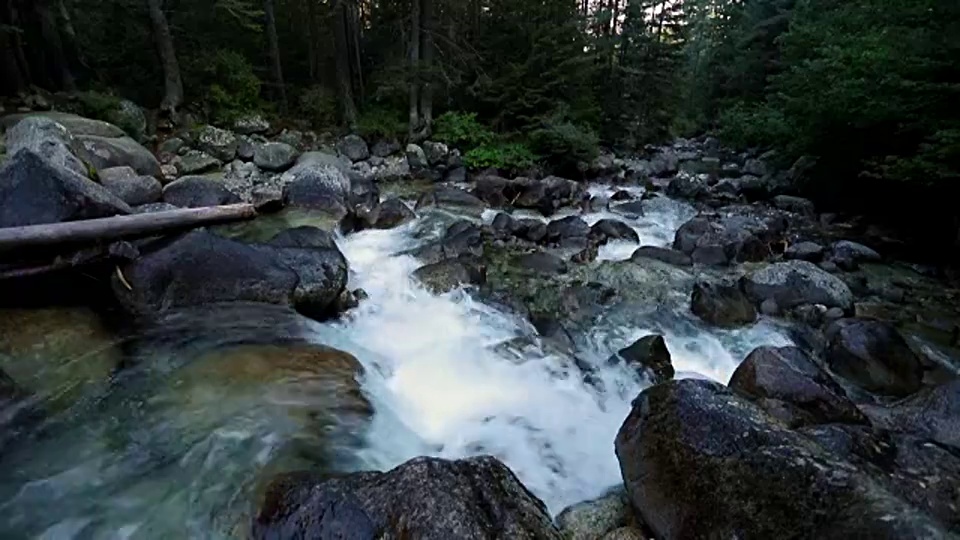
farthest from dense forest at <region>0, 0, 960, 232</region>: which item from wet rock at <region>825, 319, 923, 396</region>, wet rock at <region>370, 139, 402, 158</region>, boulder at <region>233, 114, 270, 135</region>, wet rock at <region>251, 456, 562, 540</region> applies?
wet rock at <region>251, 456, 562, 540</region>

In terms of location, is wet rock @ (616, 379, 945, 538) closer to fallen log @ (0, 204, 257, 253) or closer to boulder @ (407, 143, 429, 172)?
fallen log @ (0, 204, 257, 253)

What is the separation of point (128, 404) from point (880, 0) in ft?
38.7

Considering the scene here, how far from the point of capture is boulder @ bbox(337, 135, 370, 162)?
1617 cm

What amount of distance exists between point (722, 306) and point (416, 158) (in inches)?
433

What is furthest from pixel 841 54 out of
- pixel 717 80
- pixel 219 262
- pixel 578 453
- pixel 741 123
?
pixel 717 80

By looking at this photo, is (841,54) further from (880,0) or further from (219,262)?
(219,262)

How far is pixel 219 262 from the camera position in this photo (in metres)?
6.41

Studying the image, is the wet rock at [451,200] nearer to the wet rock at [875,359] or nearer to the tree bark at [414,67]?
the tree bark at [414,67]

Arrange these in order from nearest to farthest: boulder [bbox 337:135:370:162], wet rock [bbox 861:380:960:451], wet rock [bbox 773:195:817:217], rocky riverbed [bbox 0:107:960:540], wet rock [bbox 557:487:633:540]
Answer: rocky riverbed [bbox 0:107:960:540], wet rock [bbox 557:487:633:540], wet rock [bbox 861:380:960:451], wet rock [bbox 773:195:817:217], boulder [bbox 337:135:370:162]

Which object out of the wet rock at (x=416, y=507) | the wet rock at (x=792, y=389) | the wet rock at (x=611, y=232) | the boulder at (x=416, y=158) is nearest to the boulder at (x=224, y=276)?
the wet rock at (x=416, y=507)

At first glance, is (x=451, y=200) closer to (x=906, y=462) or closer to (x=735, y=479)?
(x=906, y=462)

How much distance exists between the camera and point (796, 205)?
13.7m

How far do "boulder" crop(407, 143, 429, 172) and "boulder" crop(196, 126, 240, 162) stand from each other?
15.1ft

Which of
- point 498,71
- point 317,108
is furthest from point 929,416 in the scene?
point 317,108
